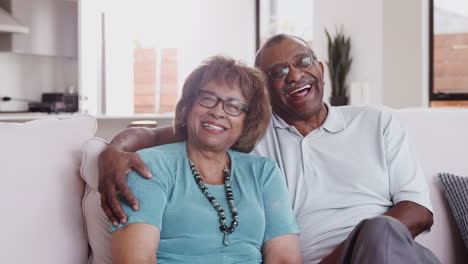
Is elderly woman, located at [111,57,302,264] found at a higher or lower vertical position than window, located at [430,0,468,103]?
lower

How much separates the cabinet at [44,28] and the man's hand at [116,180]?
4.97 meters

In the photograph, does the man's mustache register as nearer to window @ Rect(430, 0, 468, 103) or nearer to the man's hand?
the man's hand

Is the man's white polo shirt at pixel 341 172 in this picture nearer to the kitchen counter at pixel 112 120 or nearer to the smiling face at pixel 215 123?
the smiling face at pixel 215 123

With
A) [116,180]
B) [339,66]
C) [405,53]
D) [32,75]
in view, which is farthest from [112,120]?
[116,180]

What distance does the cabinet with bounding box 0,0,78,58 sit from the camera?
6164mm

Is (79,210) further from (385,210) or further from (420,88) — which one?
(420,88)

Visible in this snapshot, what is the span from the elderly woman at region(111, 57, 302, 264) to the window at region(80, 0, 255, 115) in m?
5.61

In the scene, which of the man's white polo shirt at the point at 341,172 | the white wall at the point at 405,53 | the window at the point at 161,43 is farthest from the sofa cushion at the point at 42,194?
the window at the point at 161,43

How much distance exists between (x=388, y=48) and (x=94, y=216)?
4013 mm

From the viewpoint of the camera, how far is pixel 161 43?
8328mm

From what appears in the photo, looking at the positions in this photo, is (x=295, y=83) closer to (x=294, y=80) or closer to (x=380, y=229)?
(x=294, y=80)

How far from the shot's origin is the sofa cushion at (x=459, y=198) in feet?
6.96

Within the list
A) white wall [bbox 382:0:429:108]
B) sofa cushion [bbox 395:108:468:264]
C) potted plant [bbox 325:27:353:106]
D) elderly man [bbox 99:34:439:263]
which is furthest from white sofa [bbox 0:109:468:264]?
potted plant [bbox 325:27:353:106]

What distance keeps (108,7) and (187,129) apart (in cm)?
632
